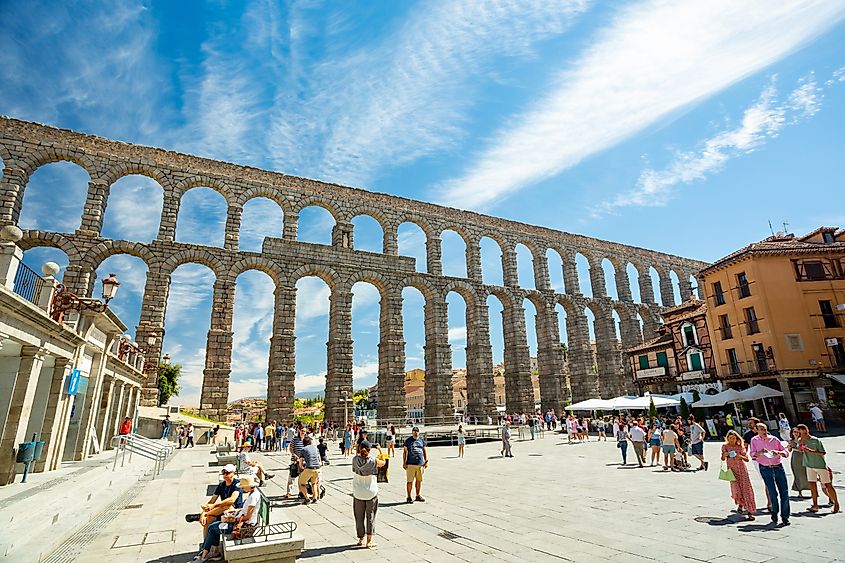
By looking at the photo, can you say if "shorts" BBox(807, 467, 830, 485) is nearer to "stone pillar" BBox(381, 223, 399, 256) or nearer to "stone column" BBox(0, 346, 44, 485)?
"stone column" BBox(0, 346, 44, 485)

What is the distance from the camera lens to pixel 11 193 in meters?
24.4

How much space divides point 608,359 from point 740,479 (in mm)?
35476

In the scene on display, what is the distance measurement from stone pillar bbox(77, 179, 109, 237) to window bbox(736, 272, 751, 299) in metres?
38.6

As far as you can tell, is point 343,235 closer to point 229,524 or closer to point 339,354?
point 339,354

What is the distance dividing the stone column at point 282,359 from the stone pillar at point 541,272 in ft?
72.6

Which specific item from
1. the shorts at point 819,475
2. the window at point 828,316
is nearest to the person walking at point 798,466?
the shorts at point 819,475

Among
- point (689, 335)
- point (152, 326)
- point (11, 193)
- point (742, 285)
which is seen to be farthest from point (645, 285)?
point (11, 193)

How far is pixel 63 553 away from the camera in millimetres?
6254

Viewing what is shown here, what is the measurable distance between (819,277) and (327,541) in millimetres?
30480

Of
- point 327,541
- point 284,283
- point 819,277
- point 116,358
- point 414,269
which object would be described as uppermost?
point 414,269

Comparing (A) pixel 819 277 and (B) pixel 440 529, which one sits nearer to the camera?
(B) pixel 440 529

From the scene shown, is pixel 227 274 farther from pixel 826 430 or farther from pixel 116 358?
pixel 826 430

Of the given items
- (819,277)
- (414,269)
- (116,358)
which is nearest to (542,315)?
(414,269)

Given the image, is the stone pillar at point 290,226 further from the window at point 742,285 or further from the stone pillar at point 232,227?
the window at point 742,285
